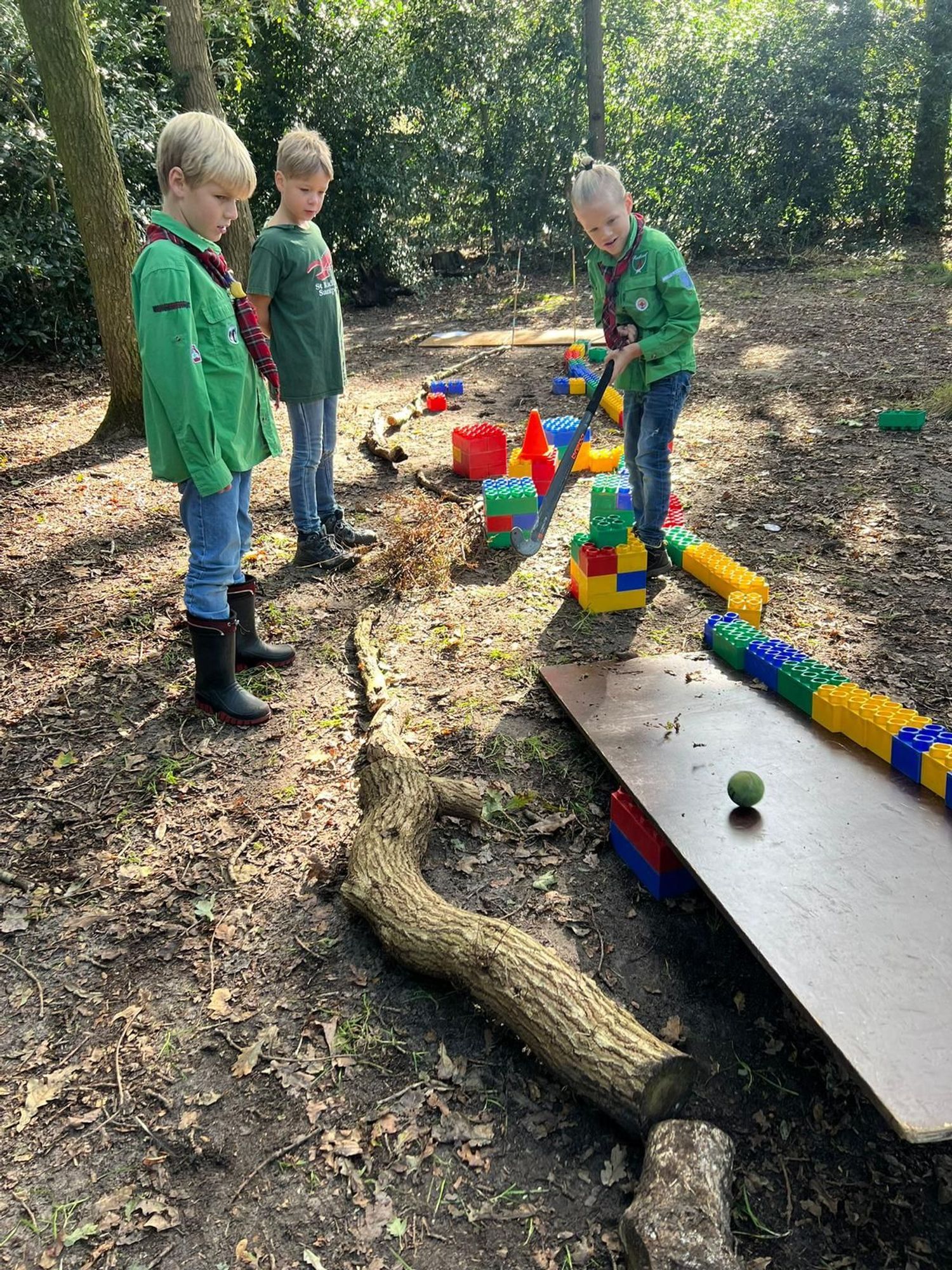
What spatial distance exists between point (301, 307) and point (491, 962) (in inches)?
125

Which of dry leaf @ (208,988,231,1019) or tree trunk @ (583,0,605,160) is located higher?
tree trunk @ (583,0,605,160)

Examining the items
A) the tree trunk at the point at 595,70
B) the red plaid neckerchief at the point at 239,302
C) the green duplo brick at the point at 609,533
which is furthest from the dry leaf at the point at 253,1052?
the tree trunk at the point at 595,70

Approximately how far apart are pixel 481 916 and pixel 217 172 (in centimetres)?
242

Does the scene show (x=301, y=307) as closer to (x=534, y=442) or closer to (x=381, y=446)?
(x=534, y=442)

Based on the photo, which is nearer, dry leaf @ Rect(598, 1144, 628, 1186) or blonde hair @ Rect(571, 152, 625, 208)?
dry leaf @ Rect(598, 1144, 628, 1186)

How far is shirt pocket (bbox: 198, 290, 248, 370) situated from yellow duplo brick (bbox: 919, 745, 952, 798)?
2.56m

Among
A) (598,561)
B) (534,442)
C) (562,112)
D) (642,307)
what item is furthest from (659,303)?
(562,112)

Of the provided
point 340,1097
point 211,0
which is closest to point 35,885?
point 340,1097

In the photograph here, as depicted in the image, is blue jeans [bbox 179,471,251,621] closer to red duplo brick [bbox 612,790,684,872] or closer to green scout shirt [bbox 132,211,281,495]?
green scout shirt [bbox 132,211,281,495]

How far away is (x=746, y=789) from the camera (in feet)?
8.55

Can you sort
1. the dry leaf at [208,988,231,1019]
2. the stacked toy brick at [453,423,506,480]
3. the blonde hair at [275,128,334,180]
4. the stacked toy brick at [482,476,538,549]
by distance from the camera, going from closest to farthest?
the dry leaf at [208,988,231,1019], the blonde hair at [275,128,334,180], the stacked toy brick at [482,476,538,549], the stacked toy brick at [453,423,506,480]

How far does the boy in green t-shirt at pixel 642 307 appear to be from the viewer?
3.87 metres

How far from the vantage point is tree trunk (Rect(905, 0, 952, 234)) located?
13.1 meters

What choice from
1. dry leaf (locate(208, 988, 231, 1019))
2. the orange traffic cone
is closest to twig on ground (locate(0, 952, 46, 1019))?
dry leaf (locate(208, 988, 231, 1019))
